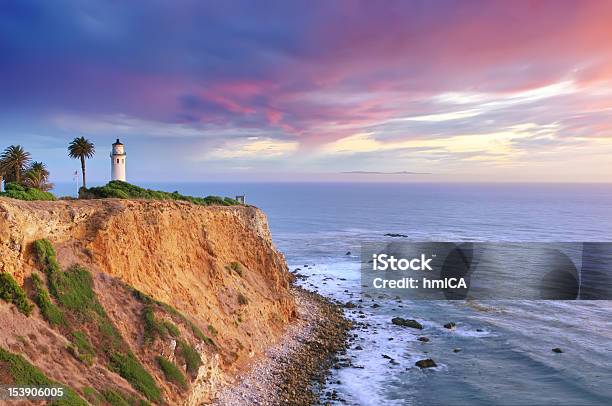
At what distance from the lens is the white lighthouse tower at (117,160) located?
51.2m

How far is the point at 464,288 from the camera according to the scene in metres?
61.4

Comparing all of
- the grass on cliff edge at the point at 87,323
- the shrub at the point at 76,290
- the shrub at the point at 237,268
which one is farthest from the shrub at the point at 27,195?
the shrub at the point at 237,268

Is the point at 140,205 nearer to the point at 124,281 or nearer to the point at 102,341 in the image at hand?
the point at 124,281

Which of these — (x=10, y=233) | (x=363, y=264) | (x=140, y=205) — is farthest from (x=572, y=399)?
(x=363, y=264)

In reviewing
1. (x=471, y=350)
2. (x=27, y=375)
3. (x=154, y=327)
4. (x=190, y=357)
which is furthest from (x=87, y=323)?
(x=471, y=350)

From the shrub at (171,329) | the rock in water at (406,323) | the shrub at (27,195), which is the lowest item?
the rock in water at (406,323)

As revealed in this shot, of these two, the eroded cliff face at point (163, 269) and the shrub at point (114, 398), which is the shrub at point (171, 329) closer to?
the eroded cliff face at point (163, 269)

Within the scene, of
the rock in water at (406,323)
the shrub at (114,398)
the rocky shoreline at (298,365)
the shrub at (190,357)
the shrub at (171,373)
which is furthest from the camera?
the rock in water at (406,323)

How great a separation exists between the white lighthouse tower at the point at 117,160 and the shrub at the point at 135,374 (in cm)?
3384

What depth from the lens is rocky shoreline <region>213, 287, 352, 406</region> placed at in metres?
28.0

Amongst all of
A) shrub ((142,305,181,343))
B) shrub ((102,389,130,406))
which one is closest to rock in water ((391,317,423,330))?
shrub ((142,305,181,343))

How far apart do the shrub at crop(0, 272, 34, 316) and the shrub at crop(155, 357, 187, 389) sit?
7.81m

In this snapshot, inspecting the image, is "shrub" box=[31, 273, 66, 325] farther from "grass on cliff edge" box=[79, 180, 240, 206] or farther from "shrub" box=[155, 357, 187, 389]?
"grass on cliff edge" box=[79, 180, 240, 206]

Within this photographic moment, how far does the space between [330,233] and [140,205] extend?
85555 millimetres
